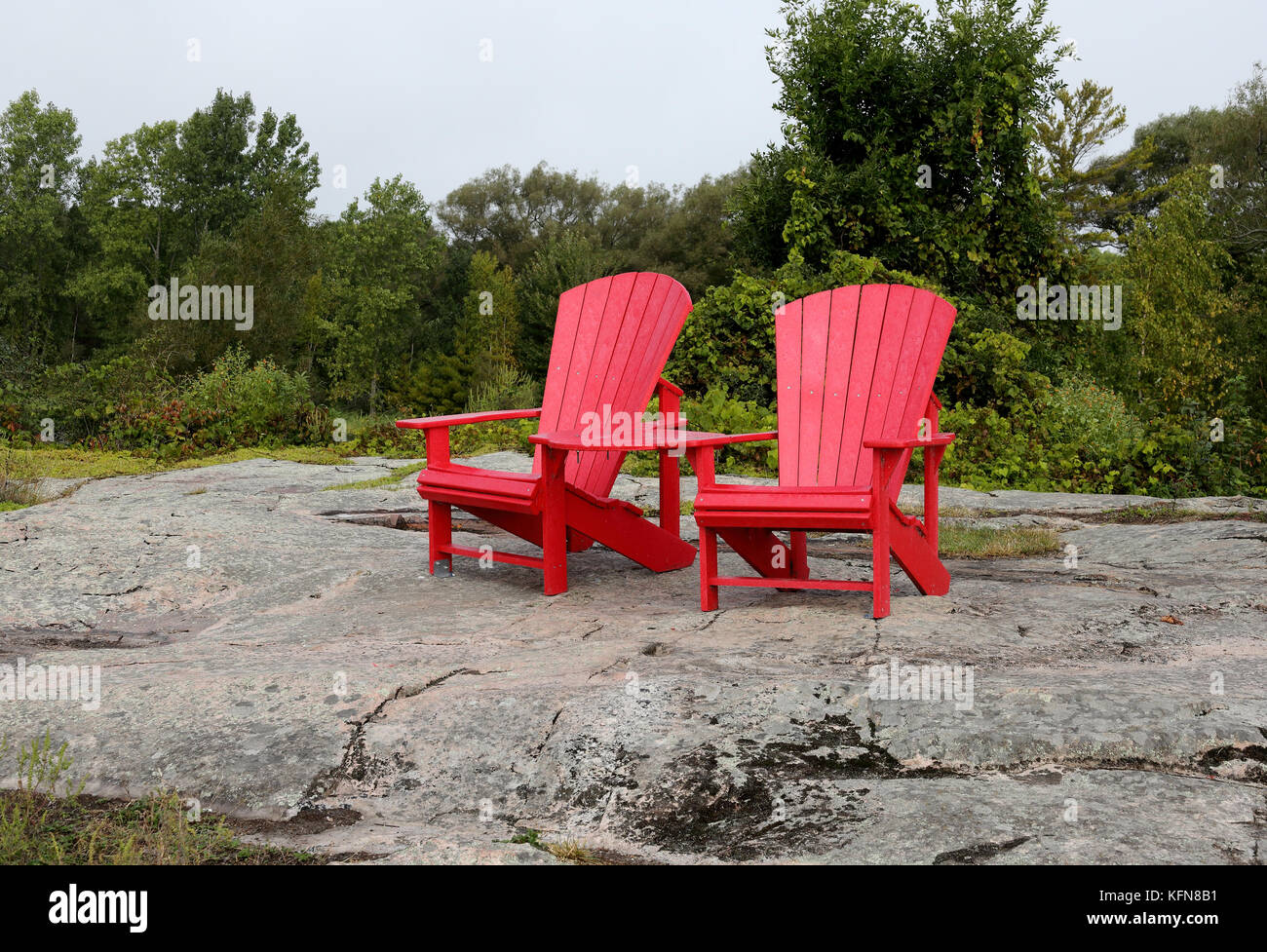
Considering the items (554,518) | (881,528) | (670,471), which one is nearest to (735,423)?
(670,471)

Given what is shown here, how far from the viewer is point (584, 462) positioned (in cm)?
464

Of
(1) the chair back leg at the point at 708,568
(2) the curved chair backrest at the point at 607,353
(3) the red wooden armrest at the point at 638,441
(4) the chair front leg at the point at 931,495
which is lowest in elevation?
(1) the chair back leg at the point at 708,568

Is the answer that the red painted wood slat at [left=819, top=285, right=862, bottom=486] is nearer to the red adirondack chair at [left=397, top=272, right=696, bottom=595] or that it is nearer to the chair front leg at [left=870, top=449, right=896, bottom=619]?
the chair front leg at [left=870, top=449, right=896, bottom=619]

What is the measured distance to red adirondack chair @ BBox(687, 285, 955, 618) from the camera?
360cm

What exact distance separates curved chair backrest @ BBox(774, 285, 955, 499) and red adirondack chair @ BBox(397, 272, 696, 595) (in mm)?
589

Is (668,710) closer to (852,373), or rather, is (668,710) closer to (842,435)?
(842,435)

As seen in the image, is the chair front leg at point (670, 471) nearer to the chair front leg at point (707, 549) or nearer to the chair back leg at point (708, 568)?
the chair front leg at point (707, 549)

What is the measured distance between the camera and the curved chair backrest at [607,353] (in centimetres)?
457

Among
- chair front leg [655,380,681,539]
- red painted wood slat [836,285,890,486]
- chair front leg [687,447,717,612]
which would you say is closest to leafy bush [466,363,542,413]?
chair front leg [655,380,681,539]

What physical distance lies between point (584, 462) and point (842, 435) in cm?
123

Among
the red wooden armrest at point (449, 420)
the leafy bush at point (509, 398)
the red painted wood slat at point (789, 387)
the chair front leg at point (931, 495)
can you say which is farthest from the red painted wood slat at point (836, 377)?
the leafy bush at point (509, 398)

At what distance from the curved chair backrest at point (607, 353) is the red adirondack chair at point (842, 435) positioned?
1.92ft

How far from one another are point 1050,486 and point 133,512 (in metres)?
6.41

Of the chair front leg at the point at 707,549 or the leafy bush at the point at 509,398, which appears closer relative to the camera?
the chair front leg at the point at 707,549
